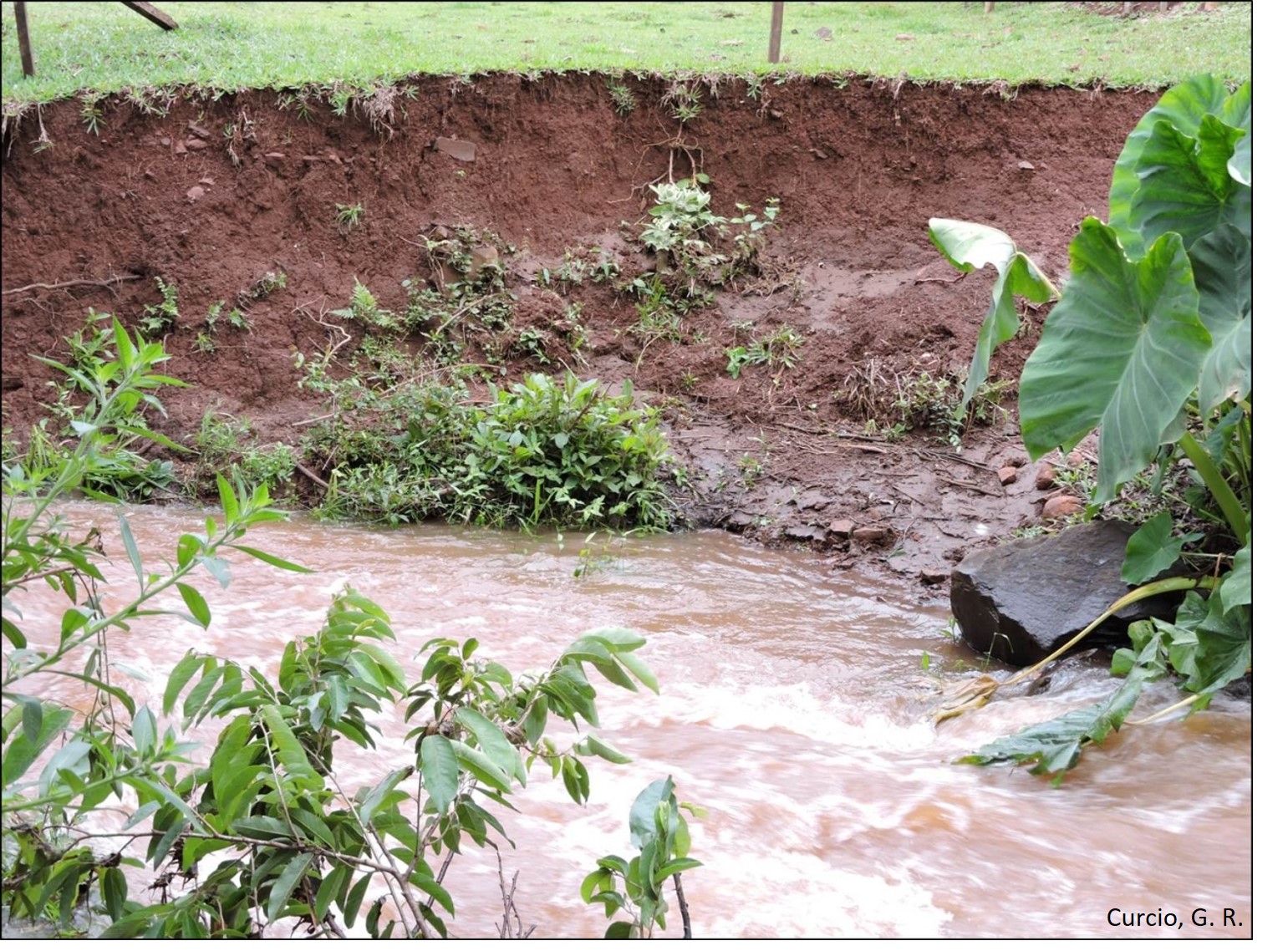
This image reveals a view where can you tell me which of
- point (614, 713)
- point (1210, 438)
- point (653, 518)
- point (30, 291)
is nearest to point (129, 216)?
point (30, 291)

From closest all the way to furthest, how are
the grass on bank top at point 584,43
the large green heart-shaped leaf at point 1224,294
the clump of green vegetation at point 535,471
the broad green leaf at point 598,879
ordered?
the broad green leaf at point 598,879
the large green heart-shaped leaf at point 1224,294
the clump of green vegetation at point 535,471
the grass on bank top at point 584,43

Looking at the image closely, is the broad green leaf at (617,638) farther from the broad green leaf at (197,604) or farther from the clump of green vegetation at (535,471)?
the clump of green vegetation at (535,471)

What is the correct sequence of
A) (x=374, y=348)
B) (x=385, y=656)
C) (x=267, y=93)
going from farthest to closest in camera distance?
(x=267, y=93)
(x=374, y=348)
(x=385, y=656)

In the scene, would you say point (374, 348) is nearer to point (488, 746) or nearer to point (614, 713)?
point (614, 713)

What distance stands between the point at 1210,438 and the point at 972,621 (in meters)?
1.12

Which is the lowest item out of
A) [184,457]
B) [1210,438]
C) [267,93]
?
[184,457]

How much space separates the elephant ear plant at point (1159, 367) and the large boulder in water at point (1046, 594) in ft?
0.71

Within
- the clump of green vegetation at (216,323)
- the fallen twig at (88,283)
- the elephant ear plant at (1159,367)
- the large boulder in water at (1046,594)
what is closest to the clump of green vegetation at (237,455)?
the clump of green vegetation at (216,323)

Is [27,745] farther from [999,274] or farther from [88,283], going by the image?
[88,283]

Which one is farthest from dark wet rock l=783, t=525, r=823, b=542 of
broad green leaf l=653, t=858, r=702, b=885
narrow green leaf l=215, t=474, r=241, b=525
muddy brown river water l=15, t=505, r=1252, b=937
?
narrow green leaf l=215, t=474, r=241, b=525

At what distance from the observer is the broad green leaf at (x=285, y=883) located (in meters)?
1.44

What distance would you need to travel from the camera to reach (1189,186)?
3.52 meters

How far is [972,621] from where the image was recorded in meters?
4.32

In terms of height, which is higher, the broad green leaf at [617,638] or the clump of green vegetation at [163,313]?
the broad green leaf at [617,638]
